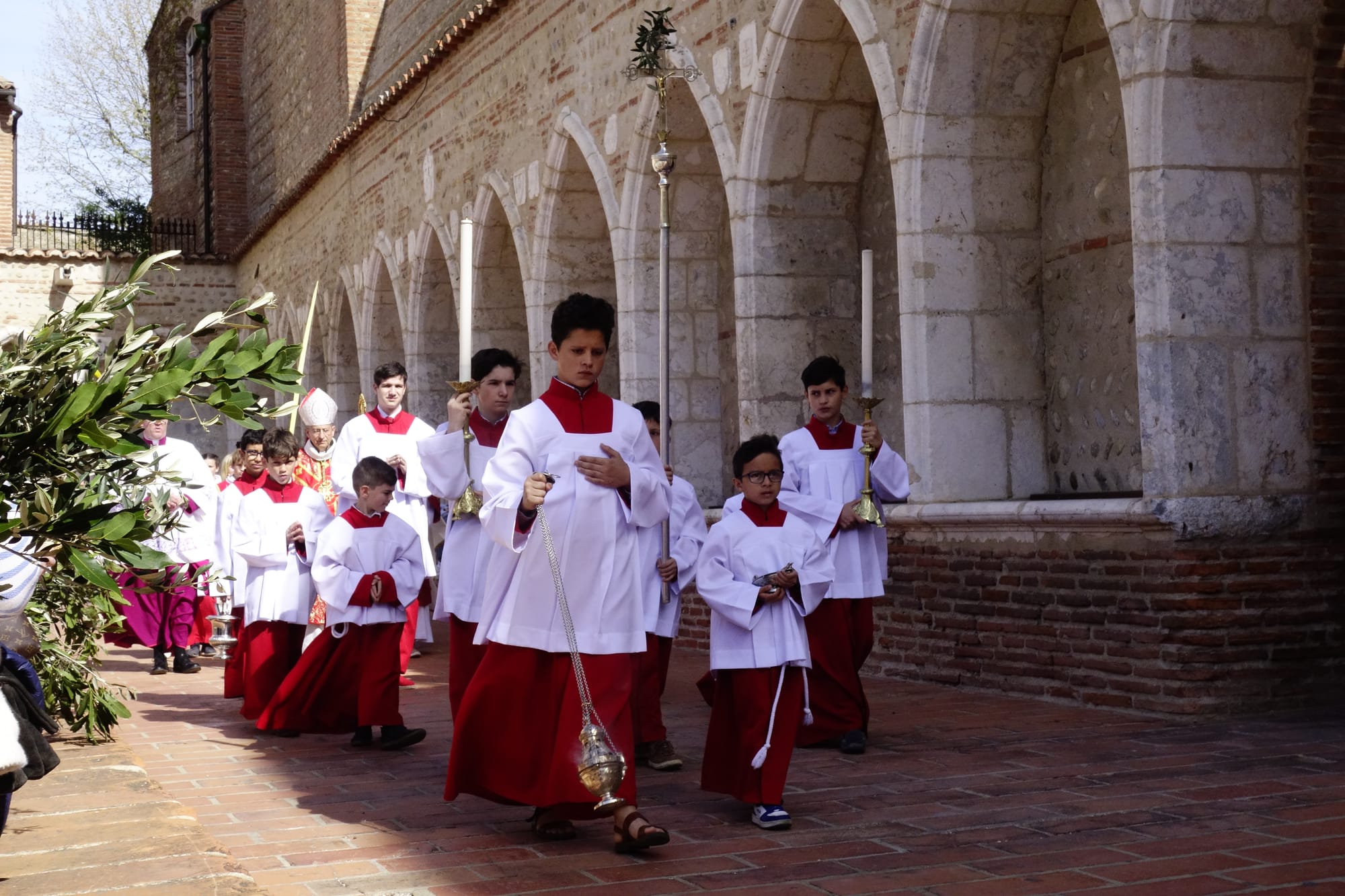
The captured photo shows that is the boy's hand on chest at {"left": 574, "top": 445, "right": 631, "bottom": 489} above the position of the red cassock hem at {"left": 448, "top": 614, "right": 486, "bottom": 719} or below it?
above

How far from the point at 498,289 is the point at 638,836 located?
1166 centimetres

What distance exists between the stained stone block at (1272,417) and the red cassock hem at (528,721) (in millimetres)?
3195

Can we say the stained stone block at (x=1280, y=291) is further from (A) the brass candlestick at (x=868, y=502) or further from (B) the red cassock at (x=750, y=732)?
(B) the red cassock at (x=750, y=732)

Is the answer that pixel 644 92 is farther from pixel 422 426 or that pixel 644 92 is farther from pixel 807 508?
pixel 807 508

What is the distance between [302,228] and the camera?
24516 millimetres

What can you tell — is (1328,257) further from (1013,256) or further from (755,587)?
(755,587)

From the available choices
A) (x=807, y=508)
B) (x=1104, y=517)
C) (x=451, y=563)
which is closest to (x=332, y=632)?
(x=451, y=563)

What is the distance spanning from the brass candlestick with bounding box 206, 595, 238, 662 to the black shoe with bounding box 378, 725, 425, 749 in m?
2.18

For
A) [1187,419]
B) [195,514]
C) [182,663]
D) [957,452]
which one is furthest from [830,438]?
[195,514]

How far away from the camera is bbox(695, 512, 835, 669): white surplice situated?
5.34 meters

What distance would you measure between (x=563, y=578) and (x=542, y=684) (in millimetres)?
330

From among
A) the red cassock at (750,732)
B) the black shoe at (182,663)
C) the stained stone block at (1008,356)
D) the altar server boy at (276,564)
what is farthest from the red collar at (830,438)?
the black shoe at (182,663)

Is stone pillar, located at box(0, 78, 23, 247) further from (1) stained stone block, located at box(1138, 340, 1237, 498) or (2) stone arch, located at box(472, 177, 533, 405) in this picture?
(1) stained stone block, located at box(1138, 340, 1237, 498)

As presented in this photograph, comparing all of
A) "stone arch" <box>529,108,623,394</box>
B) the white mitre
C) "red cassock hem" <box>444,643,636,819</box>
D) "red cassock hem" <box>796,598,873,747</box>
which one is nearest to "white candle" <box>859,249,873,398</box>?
"red cassock hem" <box>796,598,873,747</box>
